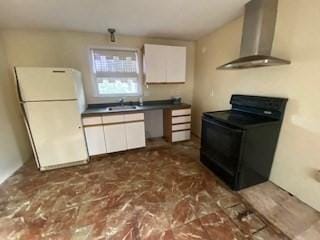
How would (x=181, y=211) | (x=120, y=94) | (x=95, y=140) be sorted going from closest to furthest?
(x=181, y=211)
(x=95, y=140)
(x=120, y=94)

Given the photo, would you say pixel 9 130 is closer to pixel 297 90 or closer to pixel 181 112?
pixel 181 112

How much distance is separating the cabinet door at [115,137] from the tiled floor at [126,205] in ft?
1.32

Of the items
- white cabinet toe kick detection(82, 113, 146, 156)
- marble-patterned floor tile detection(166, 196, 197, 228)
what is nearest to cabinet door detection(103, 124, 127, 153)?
white cabinet toe kick detection(82, 113, 146, 156)

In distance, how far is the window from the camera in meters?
3.18

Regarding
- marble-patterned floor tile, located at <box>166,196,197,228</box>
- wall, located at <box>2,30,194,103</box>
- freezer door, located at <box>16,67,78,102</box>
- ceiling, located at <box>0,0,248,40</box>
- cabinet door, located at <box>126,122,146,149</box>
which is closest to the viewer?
marble-patterned floor tile, located at <box>166,196,197,228</box>

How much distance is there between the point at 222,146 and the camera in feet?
6.97

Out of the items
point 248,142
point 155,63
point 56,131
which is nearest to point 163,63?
point 155,63

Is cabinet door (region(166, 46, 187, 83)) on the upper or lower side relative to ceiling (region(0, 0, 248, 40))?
lower

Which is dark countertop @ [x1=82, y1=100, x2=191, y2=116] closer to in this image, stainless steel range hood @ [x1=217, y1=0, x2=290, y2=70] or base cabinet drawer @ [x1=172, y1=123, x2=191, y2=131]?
base cabinet drawer @ [x1=172, y1=123, x2=191, y2=131]

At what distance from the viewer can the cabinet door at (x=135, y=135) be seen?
9.88 ft

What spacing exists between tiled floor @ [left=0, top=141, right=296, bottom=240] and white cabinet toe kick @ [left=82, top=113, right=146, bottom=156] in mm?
394

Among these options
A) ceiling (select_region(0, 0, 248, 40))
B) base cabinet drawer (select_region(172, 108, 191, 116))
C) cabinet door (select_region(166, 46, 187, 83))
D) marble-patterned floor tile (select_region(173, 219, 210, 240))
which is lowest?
marble-patterned floor tile (select_region(173, 219, 210, 240))

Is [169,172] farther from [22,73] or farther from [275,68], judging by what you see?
[22,73]

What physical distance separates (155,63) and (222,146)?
82.7 inches
